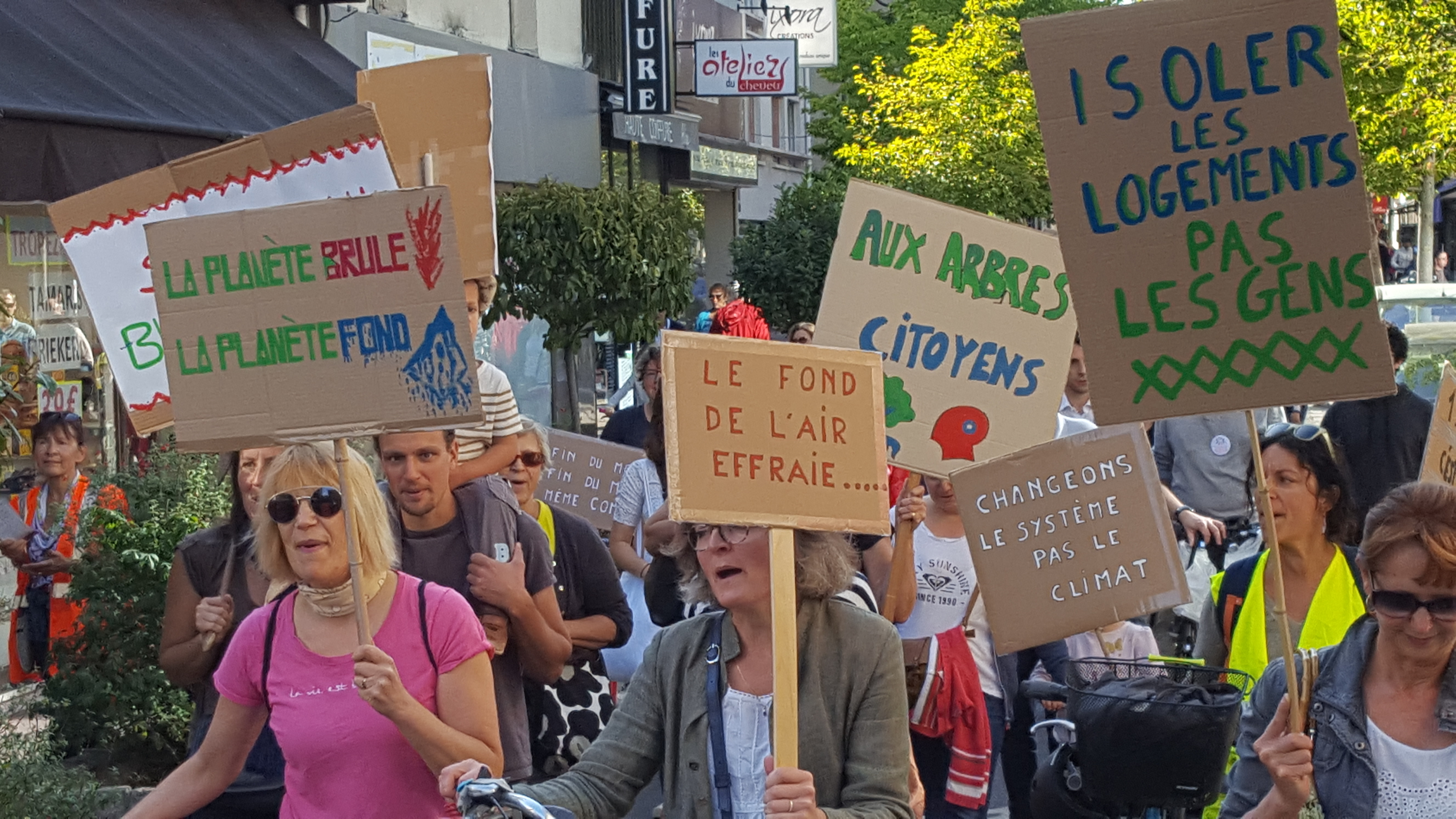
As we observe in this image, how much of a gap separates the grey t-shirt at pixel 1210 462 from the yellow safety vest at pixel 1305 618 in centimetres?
373

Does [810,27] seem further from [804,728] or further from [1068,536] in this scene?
[804,728]

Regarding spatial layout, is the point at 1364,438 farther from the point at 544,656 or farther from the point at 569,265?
the point at 569,265

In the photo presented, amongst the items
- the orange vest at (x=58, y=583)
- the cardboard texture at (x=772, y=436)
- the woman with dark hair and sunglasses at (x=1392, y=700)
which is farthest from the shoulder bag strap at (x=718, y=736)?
the orange vest at (x=58, y=583)

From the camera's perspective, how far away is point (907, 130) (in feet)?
117

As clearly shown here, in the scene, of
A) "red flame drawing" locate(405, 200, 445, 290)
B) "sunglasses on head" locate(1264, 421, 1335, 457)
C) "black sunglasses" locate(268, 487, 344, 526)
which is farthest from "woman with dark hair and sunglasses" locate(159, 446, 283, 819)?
"sunglasses on head" locate(1264, 421, 1335, 457)

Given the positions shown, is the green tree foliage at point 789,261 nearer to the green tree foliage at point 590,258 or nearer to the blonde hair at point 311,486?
the green tree foliage at point 590,258

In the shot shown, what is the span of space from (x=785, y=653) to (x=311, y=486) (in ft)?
4.58

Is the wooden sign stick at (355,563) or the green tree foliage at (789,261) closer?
the wooden sign stick at (355,563)

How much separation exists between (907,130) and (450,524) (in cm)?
3162

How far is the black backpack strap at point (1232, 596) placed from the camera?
470cm

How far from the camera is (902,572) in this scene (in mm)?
5539

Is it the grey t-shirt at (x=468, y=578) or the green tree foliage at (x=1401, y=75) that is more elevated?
the green tree foliage at (x=1401, y=75)

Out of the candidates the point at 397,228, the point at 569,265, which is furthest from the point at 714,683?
the point at 569,265

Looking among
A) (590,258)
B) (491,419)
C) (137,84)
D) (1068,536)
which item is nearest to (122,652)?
(491,419)
